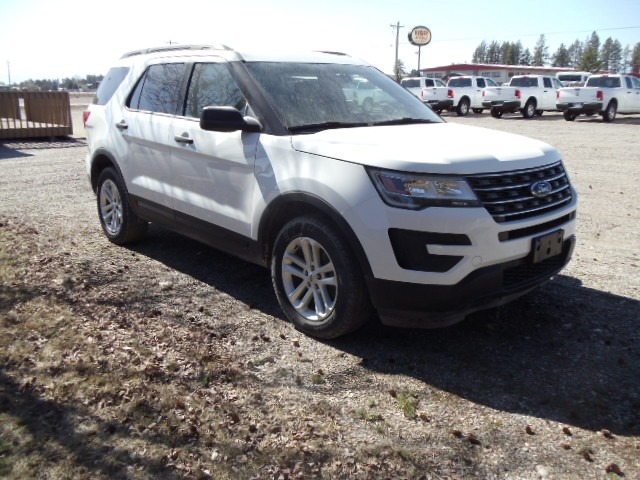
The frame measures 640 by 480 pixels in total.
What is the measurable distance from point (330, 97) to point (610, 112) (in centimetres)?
2324

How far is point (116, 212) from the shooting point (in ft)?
19.5

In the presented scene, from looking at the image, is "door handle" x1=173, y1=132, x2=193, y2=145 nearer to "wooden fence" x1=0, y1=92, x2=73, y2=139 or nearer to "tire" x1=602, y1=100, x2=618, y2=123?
"wooden fence" x1=0, y1=92, x2=73, y2=139

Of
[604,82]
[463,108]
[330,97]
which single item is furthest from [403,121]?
[463,108]

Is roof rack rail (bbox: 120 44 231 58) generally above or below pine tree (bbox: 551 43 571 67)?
below

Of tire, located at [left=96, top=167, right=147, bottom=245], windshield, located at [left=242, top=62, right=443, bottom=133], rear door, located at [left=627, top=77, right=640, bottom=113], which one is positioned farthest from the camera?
rear door, located at [left=627, top=77, right=640, bottom=113]

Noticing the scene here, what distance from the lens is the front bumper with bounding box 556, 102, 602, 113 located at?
77.2 feet

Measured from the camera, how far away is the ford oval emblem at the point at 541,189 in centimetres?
354

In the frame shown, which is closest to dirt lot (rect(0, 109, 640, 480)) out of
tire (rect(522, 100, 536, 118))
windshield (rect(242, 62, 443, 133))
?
windshield (rect(242, 62, 443, 133))

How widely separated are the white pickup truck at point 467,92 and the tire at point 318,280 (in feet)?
87.5

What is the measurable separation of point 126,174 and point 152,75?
0.96m

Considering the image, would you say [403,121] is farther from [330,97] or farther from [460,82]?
[460,82]

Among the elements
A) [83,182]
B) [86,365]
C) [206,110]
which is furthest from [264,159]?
[83,182]

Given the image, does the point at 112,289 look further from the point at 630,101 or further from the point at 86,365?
the point at 630,101

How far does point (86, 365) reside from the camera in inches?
137
